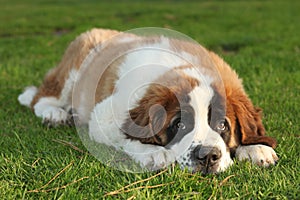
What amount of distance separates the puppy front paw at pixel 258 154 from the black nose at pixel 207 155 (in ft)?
1.19

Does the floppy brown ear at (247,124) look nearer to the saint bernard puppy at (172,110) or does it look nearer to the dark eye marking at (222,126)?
the saint bernard puppy at (172,110)

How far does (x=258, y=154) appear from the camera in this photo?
3.11 meters

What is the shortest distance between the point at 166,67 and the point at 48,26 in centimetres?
748

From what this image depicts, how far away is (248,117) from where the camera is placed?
3250mm

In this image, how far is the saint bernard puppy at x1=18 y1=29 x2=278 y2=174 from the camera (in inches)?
117

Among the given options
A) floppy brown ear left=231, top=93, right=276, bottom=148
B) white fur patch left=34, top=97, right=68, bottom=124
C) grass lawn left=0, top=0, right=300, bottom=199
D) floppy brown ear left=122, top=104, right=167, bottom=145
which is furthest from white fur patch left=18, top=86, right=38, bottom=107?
floppy brown ear left=231, top=93, right=276, bottom=148

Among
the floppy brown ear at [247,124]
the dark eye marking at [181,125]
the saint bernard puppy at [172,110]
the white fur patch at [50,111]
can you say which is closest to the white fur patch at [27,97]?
the white fur patch at [50,111]

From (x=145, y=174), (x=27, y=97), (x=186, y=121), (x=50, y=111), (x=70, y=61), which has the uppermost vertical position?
(x=186, y=121)

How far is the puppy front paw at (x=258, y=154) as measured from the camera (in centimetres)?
307

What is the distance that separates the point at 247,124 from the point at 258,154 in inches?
9.0

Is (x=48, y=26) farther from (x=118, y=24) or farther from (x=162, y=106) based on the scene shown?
(x=162, y=106)

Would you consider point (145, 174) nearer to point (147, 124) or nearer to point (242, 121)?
point (147, 124)

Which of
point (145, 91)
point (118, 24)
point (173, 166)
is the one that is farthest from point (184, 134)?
point (118, 24)

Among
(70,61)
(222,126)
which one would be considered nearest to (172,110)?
(222,126)
